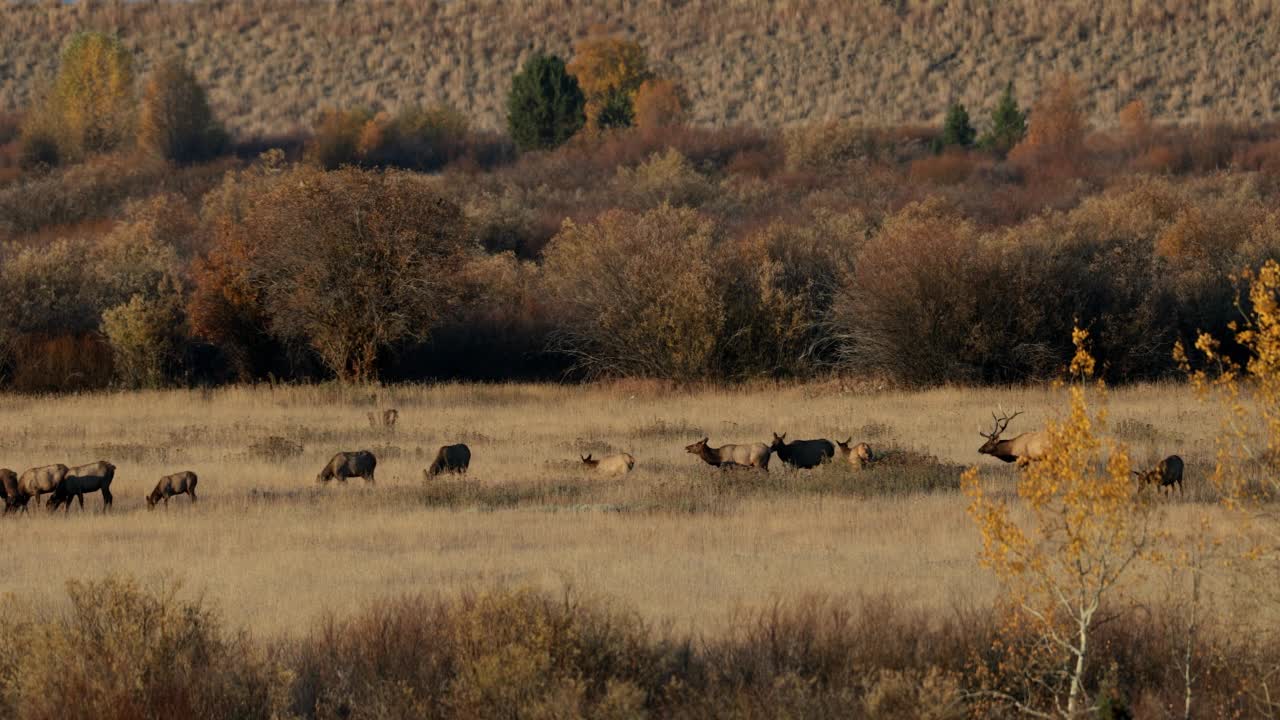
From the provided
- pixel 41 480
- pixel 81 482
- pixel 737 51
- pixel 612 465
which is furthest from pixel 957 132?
pixel 41 480

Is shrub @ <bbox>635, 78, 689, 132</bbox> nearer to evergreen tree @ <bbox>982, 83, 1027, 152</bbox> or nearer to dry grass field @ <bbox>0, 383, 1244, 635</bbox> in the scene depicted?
evergreen tree @ <bbox>982, 83, 1027, 152</bbox>

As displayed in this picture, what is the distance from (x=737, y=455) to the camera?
22172 millimetres

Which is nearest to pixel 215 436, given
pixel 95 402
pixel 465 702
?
pixel 95 402

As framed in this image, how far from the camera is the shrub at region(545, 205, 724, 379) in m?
39.5

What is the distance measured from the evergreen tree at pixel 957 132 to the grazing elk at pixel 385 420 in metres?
54.6

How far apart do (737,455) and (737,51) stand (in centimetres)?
9921

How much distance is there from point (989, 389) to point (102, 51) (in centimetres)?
7566

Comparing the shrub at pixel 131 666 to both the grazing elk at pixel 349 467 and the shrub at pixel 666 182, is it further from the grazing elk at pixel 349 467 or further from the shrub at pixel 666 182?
the shrub at pixel 666 182

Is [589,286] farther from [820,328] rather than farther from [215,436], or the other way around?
[215,436]

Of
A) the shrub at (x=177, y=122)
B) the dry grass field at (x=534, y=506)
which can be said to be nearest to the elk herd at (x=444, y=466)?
the dry grass field at (x=534, y=506)

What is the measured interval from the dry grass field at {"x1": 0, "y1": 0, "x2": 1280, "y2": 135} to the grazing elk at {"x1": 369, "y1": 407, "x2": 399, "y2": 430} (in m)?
73.1

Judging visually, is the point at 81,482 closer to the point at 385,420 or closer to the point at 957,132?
the point at 385,420

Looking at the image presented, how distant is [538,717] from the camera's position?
962 centimetres

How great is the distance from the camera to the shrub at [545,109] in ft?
274
